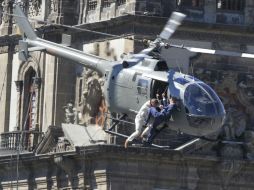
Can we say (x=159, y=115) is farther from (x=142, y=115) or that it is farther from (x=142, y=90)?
(x=142, y=90)

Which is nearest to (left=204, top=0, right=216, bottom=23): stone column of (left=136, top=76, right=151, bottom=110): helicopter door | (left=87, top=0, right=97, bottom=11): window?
(left=87, top=0, right=97, bottom=11): window

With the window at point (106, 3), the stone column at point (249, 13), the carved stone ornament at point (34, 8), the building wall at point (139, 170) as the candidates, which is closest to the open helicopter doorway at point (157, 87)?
the building wall at point (139, 170)

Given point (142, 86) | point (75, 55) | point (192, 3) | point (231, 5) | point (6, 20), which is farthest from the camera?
point (6, 20)

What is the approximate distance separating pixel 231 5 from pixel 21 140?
30.1 feet

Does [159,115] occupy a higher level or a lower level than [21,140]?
higher

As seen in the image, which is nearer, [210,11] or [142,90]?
[142,90]

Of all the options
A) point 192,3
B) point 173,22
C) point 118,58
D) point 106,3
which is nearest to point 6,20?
point 106,3

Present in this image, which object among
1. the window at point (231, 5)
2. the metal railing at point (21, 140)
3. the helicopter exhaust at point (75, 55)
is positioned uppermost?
the helicopter exhaust at point (75, 55)

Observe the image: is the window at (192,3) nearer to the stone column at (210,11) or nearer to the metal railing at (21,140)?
the stone column at (210,11)

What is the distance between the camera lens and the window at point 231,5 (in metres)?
65.7

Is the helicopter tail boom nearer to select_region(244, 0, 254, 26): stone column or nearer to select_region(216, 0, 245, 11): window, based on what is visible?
select_region(216, 0, 245, 11): window

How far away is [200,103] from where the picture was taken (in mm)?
45469

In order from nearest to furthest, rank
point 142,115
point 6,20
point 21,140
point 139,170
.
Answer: point 142,115 → point 139,170 → point 21,140 → point 6,20

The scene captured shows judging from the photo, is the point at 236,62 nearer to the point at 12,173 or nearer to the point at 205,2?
the point at 205,2
